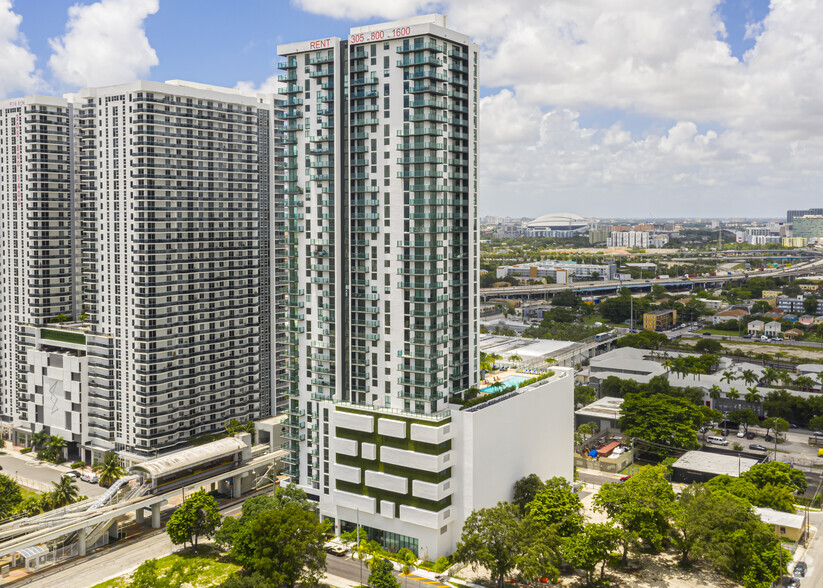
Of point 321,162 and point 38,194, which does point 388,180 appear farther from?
point 38,194

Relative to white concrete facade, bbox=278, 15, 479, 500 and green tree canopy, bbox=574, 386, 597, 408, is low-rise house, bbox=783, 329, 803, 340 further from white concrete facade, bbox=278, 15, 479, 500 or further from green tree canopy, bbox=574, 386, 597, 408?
white concrete facade, bbox=278, 15, 479, 500

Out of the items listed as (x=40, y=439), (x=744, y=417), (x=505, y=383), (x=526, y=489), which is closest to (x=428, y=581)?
(x=526, y=489)

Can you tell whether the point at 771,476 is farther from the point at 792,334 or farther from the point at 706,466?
the point at 792,334

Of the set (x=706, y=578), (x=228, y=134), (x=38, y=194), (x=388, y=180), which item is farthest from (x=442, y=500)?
(x=38, y=194)

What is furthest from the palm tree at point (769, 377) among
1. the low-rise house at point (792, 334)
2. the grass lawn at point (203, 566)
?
the grass lawn at point (203, 566)

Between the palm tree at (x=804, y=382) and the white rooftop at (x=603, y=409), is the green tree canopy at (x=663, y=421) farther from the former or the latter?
the palm tree at (x=804, y=382)
